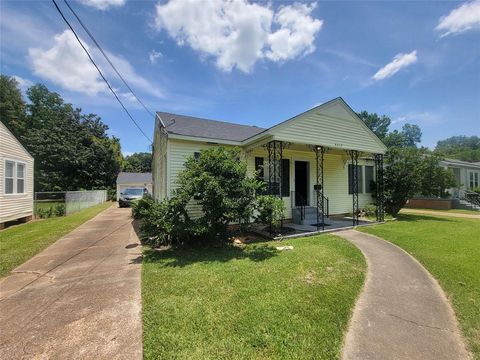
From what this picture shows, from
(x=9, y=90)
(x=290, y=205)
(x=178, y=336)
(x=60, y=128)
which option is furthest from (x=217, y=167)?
(x=9, y=90)

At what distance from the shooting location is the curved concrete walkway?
8.96 ft

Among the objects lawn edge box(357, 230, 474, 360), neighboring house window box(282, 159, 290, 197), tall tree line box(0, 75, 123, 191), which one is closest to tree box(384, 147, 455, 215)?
neighboring house window box(282, 159, 290, 197)

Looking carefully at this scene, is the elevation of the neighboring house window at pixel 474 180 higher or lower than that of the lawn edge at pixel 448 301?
higher

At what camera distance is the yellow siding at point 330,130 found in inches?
331

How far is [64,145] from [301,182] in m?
34.1

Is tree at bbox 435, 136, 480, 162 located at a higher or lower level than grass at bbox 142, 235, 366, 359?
higher

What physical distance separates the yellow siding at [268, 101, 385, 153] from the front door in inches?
85.9

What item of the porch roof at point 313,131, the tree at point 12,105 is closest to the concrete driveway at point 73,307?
the porch roof at point 313,131

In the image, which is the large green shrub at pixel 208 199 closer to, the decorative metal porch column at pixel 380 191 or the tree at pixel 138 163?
the decorative metal porch column at pixel 380 191

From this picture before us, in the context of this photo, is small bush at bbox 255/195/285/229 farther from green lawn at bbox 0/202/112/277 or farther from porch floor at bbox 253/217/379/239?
green lawn at bbox 0/202/112/277

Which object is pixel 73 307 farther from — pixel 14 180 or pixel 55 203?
pixel 55 203

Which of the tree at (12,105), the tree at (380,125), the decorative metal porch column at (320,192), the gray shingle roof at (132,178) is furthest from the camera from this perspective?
the tree at (380,125)

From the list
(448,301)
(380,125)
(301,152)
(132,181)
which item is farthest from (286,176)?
(380,125)

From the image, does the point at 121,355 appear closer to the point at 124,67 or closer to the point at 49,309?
the point at 49,309
